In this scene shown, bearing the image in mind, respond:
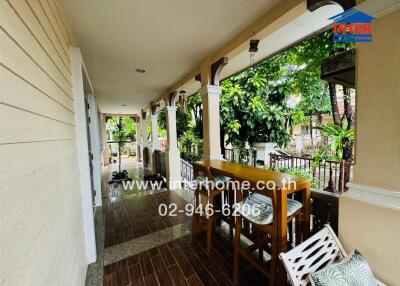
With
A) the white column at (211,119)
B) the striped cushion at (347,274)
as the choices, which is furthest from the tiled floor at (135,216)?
the striped cushion at (347,274)

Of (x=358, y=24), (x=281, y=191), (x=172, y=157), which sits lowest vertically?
(x=172, y=157)

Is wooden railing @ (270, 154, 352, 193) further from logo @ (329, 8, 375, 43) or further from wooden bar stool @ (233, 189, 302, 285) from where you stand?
logo @ (329, 8, 375, 43)

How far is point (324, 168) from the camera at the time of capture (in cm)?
388

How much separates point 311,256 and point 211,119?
2.15m

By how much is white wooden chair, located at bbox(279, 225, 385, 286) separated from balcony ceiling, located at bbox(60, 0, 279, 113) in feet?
6.45

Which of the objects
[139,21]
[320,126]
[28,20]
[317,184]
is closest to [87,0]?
[139,21]

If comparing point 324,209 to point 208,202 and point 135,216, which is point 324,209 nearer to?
point 208,202

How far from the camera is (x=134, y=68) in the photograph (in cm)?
320

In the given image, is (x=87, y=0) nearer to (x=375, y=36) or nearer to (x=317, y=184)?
(x=375, y=36)

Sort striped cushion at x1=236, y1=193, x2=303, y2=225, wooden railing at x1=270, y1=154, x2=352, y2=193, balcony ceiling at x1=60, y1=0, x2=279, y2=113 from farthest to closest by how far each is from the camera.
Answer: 1. wooden railing at x1=270, y1=154, x2=352, y2=193
2. balcony ceiling at x1=60, y1=0, x2=279, y2=113
3. striped cushion at x1=236, y1=193, x2=303, y2=225

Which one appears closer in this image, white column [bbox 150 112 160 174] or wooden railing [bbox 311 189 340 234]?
wooden railing [bbox 311 189 340 234]

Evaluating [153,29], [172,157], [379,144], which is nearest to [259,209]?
[379,144]

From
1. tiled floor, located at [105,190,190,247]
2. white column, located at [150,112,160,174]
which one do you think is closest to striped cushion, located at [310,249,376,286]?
tiled floor, located at [105,190,190,247]

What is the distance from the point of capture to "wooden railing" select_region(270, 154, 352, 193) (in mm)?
3383
